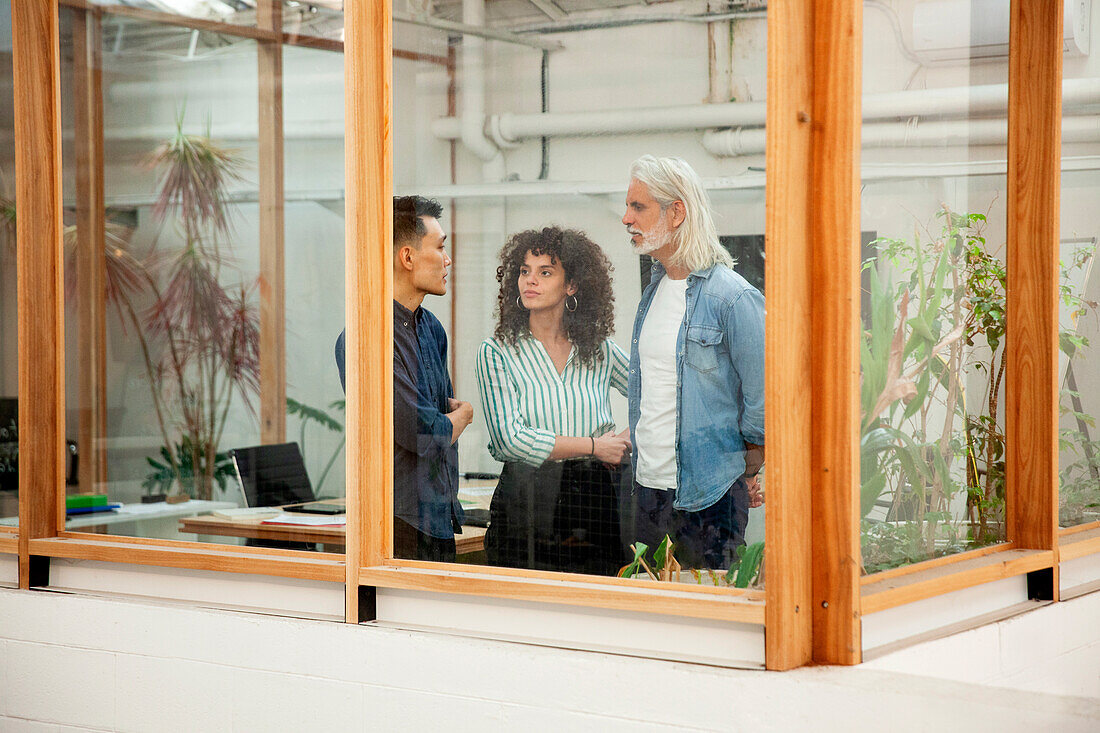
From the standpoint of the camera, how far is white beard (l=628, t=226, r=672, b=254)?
99.3 inches

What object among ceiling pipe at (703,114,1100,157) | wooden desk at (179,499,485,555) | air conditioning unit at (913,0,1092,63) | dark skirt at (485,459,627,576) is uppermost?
air conditioning unit at (913,0,1092,63)

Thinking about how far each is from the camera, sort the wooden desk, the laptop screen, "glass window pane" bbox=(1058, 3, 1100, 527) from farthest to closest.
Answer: the laptop screen
"glass window pane" bbox=(1058, 3, 1100, 527)
the wooden desk

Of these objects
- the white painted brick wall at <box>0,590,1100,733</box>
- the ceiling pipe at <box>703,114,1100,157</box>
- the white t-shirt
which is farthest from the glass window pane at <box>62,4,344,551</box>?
the ceiling pipe at <box>703,114,1100,157</box>

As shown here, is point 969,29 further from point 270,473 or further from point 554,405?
point 270,473

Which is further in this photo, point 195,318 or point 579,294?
point 195,318

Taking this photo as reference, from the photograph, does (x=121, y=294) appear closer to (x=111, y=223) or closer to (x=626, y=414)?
(x=111, y=223)

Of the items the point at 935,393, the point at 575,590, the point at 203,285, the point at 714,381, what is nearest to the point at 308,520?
the point at 575,590

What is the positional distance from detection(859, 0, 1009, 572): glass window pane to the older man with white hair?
0.81 feet

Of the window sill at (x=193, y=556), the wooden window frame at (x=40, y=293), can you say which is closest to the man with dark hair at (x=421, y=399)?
the window sill at (x=193, y=556)

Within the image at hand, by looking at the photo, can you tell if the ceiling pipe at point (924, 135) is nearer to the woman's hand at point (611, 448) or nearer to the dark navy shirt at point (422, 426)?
the woman's hand at point (611, 448)

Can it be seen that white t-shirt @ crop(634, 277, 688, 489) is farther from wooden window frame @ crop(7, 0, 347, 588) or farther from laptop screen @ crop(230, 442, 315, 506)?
laptop screen @ crop(230, 442, 315, 506)

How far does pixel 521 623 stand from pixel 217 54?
3526 millimetres

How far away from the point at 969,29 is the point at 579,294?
119 cm

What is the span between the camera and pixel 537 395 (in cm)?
272
